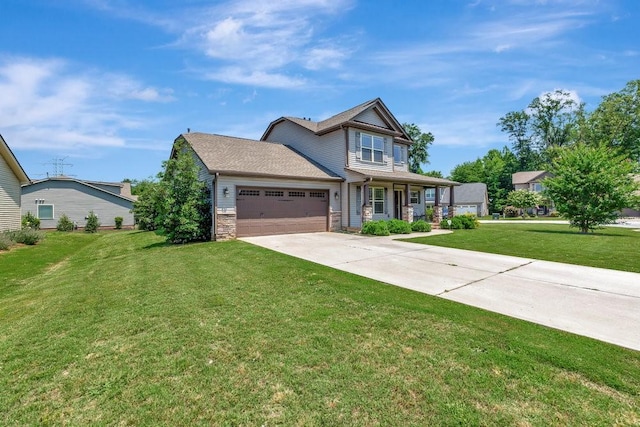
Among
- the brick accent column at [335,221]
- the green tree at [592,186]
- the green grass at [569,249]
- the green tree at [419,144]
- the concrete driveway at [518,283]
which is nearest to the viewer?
the concrete driveway at [518,283]

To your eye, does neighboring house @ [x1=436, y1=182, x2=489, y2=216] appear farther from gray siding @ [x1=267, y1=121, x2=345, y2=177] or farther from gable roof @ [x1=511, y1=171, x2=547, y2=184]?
gray siding @ [x1=267, y1=121, x2=345, y2=177]

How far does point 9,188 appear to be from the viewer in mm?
15719

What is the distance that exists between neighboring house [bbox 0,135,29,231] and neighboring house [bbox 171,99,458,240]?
8.47m

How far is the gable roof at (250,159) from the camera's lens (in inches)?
546

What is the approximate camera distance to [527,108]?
160ft

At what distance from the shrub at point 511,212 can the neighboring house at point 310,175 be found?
27080 mm

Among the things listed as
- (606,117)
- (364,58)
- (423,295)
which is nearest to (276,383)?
(423,295)

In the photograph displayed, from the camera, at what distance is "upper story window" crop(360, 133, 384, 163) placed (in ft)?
58.8

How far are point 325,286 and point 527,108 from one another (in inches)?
2303

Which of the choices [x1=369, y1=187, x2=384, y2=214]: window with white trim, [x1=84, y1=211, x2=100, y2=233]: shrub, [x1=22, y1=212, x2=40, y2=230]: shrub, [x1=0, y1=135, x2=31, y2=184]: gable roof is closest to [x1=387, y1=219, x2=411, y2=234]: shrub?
[x1=369, y1=187, x2=384, y2=214]: window with white trim

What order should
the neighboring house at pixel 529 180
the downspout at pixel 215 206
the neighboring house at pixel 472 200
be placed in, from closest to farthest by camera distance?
the downspout at pixel 215 206 < the neighboring house at pixel 472 200 < the neighboring house at pixel 529 180

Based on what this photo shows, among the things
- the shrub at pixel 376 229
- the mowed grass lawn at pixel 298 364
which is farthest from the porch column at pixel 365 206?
the mowed grass lawn at pixel 298 364

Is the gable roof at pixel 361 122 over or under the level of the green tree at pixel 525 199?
over

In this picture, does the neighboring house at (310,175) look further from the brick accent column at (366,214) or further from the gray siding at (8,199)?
the gray siding at (8,199)
